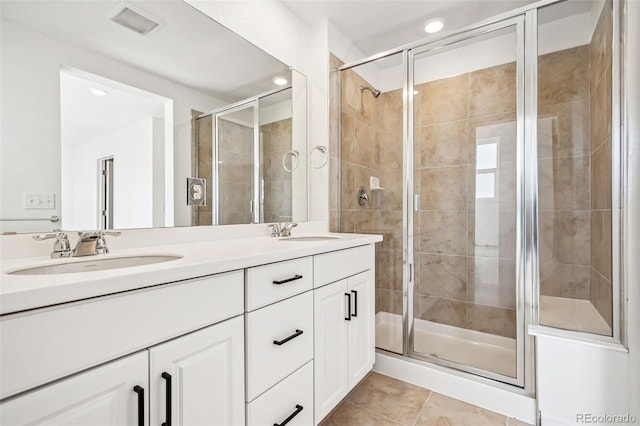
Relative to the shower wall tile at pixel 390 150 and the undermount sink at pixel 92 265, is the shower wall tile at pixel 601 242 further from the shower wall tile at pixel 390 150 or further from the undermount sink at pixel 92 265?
the undermount sink at pixel 92 265

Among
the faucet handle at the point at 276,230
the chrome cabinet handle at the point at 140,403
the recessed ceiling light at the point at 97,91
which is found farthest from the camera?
the faucet handle at the point at 276,230

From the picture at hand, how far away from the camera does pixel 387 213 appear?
2.16m

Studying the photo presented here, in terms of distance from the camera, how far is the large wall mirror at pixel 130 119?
2.91ft

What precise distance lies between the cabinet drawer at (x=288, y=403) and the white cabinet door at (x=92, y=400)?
36 cm

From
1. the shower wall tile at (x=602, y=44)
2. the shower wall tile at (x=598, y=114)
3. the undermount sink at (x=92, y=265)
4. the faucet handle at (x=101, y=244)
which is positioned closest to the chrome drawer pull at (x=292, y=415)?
the undermount sink at (x=92, y=265)

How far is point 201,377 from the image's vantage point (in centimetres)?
74

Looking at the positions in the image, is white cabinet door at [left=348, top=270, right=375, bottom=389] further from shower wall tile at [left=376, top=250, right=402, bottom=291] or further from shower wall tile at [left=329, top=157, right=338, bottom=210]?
shower wall tile at [left=329, top=157, right=338, bottom=210]

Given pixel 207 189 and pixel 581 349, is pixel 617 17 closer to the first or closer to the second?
pixel 581 349

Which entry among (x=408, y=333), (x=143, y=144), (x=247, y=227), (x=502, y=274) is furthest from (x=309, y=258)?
(x=502, y=274)

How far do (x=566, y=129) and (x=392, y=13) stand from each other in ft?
4.39

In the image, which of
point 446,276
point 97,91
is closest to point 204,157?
point 97,91

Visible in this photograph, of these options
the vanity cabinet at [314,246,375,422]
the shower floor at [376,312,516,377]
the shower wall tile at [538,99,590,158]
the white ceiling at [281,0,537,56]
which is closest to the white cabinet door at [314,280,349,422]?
the vanity cabinet at [314,246,375,422]

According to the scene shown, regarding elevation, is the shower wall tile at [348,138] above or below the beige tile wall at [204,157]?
above

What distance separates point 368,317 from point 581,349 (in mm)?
972
